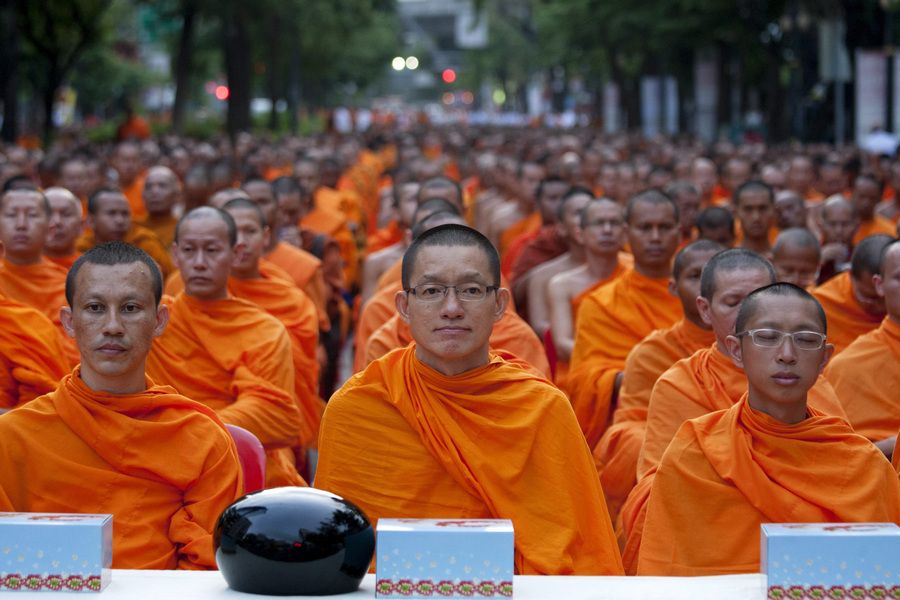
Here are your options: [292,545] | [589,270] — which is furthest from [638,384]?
[292,545]

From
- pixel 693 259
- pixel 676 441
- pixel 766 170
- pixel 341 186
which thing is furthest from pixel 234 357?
pixel 341 186

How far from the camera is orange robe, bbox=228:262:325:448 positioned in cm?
656

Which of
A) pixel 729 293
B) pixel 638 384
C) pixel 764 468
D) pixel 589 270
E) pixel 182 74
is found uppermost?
pixel 182 74

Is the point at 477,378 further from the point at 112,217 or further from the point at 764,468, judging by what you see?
the point at 112,217

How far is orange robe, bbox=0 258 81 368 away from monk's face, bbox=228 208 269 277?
928 millimetres

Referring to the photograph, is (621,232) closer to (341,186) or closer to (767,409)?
(767,409)

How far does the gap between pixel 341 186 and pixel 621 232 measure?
30.9 feet

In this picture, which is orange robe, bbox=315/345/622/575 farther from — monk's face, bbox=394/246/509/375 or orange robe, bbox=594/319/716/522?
orange robe, bbox=594/319/716/522

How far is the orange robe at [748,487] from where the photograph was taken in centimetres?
349

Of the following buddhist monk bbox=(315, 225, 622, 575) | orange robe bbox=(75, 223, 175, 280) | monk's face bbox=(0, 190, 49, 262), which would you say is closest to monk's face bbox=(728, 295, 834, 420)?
buddhist monk bbox=(315, 225, 622, 575)

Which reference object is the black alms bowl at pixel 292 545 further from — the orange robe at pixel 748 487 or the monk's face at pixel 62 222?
the monk's face at pixel 62 222

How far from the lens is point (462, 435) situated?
11.5 feet

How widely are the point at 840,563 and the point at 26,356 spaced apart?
148 inches

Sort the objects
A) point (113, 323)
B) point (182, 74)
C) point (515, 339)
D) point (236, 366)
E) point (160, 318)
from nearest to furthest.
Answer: point (113, 323), point (160, 318), point (236, 366), point (515, 339), point (182, 74)
